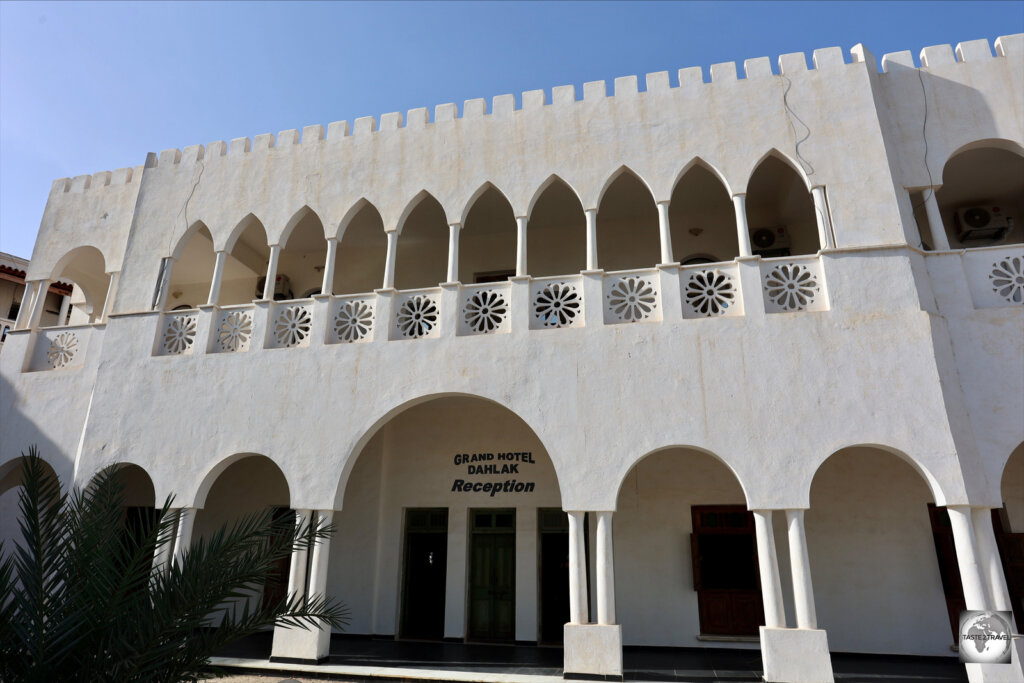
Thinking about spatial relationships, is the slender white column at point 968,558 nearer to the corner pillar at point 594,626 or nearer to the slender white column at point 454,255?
the corner pillar at point 594,626

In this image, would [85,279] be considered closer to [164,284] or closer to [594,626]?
[164,284]

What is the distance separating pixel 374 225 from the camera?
38.2 feet

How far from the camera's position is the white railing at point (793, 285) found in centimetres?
823

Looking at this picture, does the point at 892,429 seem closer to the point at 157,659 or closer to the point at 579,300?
the point at 579,300

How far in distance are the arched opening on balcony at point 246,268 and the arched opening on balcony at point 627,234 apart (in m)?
6.47

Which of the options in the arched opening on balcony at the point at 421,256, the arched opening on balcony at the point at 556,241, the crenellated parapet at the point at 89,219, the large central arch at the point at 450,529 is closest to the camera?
the large central arch at the point at 450,529

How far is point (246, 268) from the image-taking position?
1304cm

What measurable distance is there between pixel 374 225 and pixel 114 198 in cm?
504

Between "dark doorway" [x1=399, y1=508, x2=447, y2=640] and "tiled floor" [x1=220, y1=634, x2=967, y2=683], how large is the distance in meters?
0.82

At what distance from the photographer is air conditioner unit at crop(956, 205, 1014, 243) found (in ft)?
33.3

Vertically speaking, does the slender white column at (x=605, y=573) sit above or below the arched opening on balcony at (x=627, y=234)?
below

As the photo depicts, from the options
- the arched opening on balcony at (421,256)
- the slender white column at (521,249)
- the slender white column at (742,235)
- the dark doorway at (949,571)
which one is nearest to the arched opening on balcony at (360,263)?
the arched opening on balcony at (421,256)

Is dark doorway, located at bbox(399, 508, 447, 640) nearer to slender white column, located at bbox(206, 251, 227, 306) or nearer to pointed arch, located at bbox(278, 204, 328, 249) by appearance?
slender white column, located at bbox(206, 251, 227, 306)

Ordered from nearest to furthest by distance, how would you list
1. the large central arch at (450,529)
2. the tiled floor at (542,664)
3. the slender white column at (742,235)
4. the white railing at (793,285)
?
1. the tiled floor at (542,664)
2. the white railing at (793,285)
3. the slender white column at (742,235)
4. the large central arch at (450,529)
